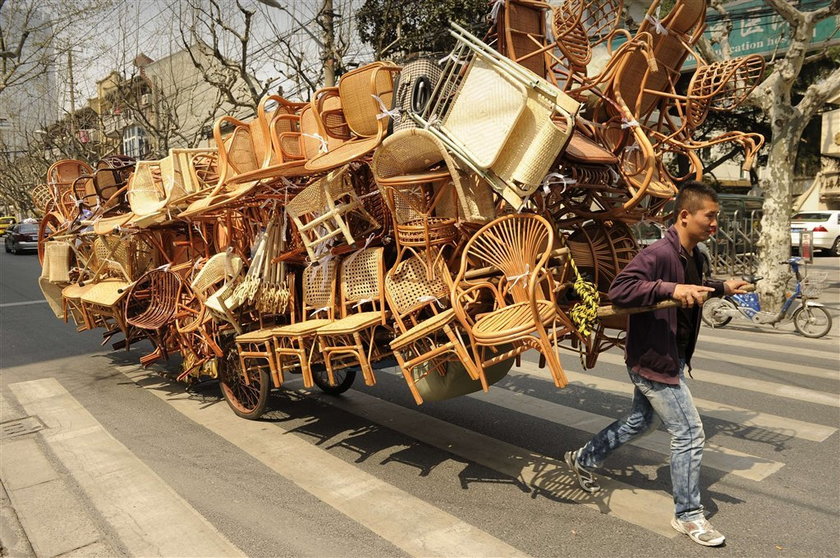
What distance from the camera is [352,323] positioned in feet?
14.0

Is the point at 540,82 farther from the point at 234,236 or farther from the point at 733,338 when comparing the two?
the point at 733,338

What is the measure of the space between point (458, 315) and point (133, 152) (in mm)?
33888

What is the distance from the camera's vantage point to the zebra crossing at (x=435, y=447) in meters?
3.71

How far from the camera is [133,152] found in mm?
33250

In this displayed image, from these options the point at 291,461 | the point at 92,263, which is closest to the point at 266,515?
the point at 291,461

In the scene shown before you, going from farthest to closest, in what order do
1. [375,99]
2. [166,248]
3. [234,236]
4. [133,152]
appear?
[133,152] < [166,248] < [234,236] < [375,99]

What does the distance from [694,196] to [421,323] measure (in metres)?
1.67

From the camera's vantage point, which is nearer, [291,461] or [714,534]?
[714,534]

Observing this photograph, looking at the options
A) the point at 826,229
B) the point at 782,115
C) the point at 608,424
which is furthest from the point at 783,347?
the point at 826,229

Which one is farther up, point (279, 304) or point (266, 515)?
point (279, 304)

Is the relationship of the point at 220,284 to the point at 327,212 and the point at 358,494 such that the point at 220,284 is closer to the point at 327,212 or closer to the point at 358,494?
the point at 327,212

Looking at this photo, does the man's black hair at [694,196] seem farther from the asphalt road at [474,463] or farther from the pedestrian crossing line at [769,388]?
the pedestrian crossing line at [769,388]

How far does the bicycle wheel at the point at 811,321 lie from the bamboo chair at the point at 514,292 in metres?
7.25

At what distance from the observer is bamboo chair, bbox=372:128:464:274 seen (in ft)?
12.4
